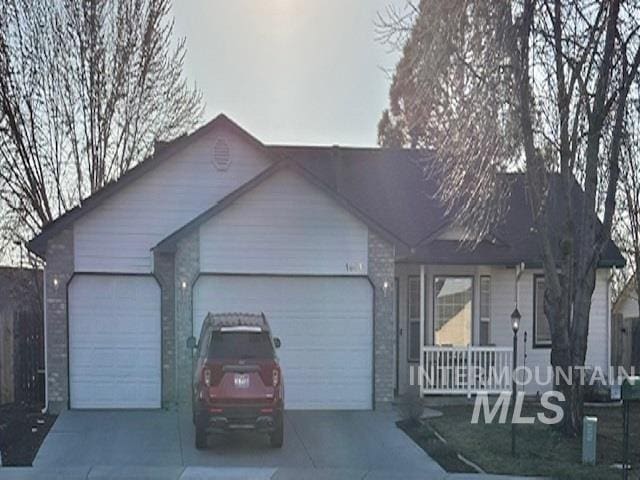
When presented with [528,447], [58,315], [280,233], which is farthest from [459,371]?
[58,315]

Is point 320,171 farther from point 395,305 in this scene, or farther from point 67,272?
point 67,272

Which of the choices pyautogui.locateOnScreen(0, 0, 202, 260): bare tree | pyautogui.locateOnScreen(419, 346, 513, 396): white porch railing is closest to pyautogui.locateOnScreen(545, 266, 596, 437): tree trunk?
pyautogui.locateOnScreen(419, 346, 513, 396): white porch railing

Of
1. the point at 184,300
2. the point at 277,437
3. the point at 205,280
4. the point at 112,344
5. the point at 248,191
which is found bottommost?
the point at 277,437

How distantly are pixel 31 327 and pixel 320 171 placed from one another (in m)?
8.05

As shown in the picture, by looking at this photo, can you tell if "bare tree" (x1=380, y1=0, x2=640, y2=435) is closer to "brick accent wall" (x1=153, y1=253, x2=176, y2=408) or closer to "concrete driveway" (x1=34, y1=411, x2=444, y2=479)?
"concrete driveway" (x1=34, y1=411, x2=444, y2=479)

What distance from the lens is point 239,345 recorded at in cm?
1112

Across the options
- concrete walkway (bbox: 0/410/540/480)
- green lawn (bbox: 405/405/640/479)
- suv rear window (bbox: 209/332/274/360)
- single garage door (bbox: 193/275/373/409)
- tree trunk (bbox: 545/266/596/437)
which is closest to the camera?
concrete walkway (bbox: 0/410/540/480)

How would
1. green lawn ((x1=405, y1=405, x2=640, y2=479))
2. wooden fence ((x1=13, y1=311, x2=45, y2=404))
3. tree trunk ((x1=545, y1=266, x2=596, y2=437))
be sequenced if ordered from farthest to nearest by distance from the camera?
wooden fence ((x1=13, y1=311, x2=45, y2=404)) < tree trunk ((x1=545, y1=266, x2=596, y2=437)) < green lawn ((x1=405, y1=405, x2=640, y2=479))

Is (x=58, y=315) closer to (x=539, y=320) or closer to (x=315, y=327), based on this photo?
(x=315, y=327)

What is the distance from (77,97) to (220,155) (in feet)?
23.9

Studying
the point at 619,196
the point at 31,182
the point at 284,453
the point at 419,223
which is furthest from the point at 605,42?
the point at 31,182

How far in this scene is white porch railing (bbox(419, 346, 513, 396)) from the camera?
50.6 feet

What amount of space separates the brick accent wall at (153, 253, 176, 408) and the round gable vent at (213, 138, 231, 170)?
7.35 ft

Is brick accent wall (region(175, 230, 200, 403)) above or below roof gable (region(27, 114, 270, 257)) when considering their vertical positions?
below
